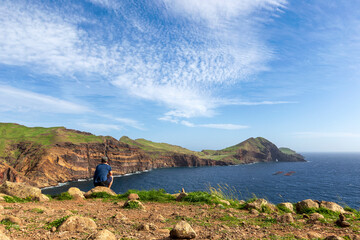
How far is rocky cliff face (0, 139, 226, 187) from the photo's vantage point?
8988cm

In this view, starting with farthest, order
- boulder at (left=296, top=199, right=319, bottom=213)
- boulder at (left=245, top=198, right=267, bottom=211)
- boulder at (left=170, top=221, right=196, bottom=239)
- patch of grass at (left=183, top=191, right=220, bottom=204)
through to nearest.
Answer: patch of grass at (left=183, top=191, right=220, bottom=204)
boulder at (left=296, top=199, right=319, bottom=213)
boulder at (left=245, top=198, right=267, bottom=211)
boulder at (left=170, top=221, right=196, bottom=239)

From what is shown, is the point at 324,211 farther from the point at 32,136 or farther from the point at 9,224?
the point at 32,136

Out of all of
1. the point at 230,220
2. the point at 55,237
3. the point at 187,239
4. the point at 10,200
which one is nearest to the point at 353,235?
the point at 230,220

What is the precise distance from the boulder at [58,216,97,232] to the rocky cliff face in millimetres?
103815

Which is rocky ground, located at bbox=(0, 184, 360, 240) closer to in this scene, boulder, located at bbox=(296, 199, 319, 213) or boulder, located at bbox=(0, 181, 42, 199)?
boulder, located at bbox=(296, 199, 319, 213)

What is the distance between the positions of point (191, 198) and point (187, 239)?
7006mm

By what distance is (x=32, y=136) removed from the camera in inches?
5032

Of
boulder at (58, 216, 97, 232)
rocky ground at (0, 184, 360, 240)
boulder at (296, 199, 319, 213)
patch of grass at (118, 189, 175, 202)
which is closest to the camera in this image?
rocky ground at (0, 184, 360, 240)

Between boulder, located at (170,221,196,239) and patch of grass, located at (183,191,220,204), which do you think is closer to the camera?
boulder, located at (170,221,196,239)

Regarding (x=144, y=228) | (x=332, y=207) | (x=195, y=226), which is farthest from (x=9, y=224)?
(x=332, y=207)

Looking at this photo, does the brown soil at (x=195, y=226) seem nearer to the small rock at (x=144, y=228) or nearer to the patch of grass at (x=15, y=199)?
the small rock at (x=144, y=228)

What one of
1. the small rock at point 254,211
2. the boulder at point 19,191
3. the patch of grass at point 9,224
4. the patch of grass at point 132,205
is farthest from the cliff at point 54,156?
the small rock at point 254,211

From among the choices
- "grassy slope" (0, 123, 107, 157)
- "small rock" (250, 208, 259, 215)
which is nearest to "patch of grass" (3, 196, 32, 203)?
"small rock" (250, 208, 259, 215)

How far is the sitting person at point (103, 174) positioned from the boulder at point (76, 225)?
22.1 feet
